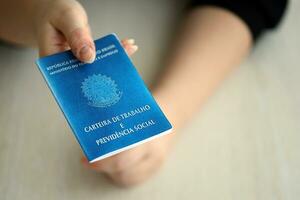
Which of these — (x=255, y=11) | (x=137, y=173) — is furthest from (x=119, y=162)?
(x=255, y=11)

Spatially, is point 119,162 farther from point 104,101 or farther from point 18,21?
point 18,21

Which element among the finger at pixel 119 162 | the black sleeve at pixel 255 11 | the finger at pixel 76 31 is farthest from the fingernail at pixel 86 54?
Answer: the black sleeve at pixel 255 11

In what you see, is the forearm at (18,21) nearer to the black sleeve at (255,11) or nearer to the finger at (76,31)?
the finger at (76,31)

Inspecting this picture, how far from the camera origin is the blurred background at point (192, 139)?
1.98ft

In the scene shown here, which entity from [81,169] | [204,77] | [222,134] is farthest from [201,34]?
[81,169]

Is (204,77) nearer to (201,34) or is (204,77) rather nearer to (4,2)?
(201,34)

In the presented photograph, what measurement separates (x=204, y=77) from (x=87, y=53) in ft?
0.94

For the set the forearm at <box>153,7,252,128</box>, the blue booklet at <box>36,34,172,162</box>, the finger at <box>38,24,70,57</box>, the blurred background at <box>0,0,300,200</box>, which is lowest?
the blurred background at <box>0,0,300,200</box>

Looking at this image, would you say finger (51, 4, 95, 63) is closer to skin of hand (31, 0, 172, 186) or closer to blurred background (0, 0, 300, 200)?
skin of hand (31, 0, 172, 186)

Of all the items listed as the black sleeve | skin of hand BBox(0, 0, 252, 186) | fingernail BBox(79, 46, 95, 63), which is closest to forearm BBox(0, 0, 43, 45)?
skin of hand BBox(0, 0, 252, 186)

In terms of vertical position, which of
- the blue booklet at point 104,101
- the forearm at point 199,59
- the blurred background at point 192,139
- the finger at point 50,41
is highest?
the finger at point 50,41

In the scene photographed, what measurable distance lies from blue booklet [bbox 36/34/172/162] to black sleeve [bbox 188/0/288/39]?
1.13ft

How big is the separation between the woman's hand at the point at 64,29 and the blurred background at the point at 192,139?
0.51 ft

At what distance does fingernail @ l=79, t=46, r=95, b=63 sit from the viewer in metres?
0.49
